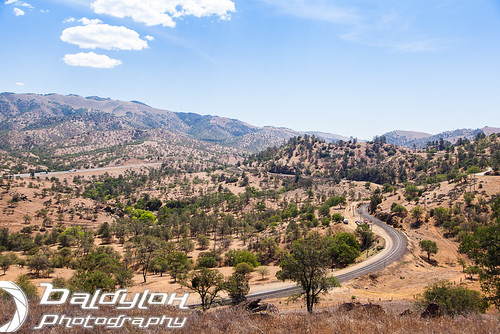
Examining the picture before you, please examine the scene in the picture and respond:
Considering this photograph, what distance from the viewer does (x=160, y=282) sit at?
193ft

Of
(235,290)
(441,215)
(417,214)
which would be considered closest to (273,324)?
(235,290)

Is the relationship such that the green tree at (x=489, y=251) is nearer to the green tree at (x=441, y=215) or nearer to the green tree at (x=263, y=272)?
the green tree at (x=263, y=272)

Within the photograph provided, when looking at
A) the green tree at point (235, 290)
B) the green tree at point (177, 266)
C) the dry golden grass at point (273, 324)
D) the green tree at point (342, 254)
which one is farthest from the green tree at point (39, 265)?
the green tree at point (342, 254)

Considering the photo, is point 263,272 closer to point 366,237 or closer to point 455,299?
point 366,237

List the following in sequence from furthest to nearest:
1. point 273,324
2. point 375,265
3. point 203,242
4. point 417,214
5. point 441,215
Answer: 1. point 203,242
2. point 417,214
3. point 441,215
4. point 375,265
5. point 273,324

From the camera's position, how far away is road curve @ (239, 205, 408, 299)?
48.6m

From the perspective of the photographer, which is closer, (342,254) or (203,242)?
(342,254)

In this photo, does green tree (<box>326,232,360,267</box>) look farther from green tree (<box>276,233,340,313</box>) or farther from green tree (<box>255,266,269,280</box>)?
green tree (<box>276,233,340,313</box>)

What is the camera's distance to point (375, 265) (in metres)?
60.5

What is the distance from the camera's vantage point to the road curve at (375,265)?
48.6 meters

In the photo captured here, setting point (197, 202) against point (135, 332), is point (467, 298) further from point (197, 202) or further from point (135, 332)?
point (197, 202)

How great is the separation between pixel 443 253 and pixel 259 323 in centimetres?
8225

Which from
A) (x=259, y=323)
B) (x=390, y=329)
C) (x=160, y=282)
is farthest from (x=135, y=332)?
(x=160, y=282)

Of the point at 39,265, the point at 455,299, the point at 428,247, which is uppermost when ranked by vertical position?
the point at 455,299
